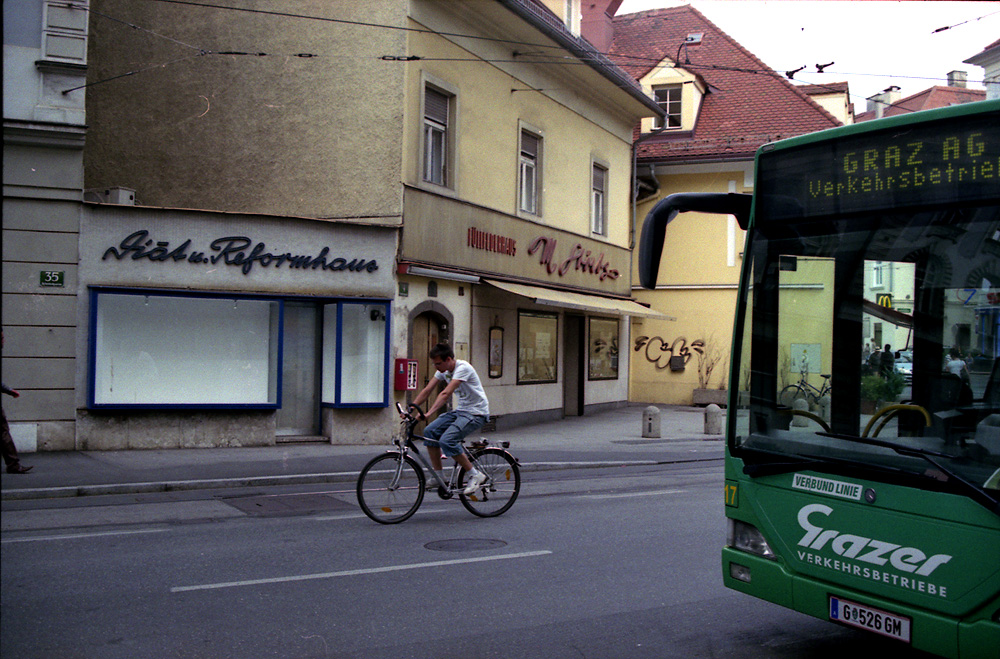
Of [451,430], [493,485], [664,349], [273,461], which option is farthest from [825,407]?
[664,349]

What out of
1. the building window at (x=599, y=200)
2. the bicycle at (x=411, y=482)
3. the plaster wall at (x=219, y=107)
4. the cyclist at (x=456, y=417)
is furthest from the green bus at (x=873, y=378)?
the building window at (x=599, y=200)

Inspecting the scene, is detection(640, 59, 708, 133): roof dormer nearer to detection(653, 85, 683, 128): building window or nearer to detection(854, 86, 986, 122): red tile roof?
detection(653, 85, 683, 128): building window

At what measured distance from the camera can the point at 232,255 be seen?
49.0 feet

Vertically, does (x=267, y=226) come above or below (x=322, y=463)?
above

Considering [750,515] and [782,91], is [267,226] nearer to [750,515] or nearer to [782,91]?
[750,515]

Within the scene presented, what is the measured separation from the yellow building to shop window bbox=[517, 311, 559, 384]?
7.16m

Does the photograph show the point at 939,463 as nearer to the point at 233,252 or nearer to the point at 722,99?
the point at 233,252

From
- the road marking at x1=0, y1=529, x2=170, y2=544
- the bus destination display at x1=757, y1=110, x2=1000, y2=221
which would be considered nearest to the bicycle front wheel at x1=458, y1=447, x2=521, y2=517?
the road marking at x1=0, y1=529, x2=170, y2=544

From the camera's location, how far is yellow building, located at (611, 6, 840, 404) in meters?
27.2

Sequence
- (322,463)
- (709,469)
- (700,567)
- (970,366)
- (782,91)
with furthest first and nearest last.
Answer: (782,91) → (709,469) → (322,463) → (700,567) → (970,366)

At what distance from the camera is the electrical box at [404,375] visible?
16.2 m

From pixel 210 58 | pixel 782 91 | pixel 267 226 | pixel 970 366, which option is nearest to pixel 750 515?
pixel 970 366

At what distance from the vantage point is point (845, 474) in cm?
431

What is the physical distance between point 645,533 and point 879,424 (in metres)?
4.31
